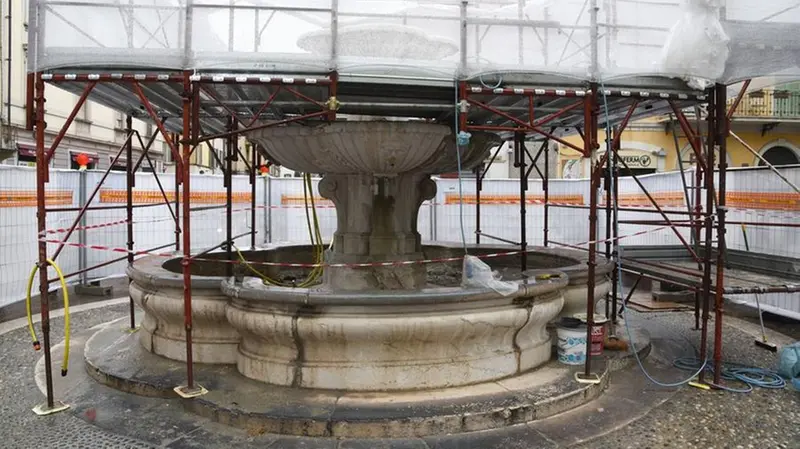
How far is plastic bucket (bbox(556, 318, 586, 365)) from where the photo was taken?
5.57 meters

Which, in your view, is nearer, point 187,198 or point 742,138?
point 187,198

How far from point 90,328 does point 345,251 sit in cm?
368

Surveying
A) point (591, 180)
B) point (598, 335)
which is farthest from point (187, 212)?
point (598, 335)

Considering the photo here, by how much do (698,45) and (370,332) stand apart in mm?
3641

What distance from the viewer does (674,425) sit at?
15.1 ft

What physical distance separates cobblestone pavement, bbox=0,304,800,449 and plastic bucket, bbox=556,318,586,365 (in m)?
0.84

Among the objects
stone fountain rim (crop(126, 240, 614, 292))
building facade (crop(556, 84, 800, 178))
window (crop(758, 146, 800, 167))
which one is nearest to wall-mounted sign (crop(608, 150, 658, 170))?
building facade (crop(556, 84, 800, 178))

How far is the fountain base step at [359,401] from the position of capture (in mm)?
4328

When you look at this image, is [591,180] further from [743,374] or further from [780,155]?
[780,155]

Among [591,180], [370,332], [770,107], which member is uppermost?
[770,107]

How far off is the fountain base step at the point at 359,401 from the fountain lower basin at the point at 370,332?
12 cm

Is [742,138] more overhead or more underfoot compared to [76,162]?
more overhead

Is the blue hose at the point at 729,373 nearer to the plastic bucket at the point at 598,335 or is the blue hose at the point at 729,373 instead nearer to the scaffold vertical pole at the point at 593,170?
the scaffold vertical pole at the point at 593,170

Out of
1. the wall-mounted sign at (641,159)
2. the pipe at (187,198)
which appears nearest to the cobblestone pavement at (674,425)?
the pipe at (187,198)
